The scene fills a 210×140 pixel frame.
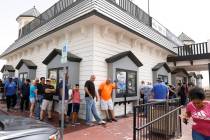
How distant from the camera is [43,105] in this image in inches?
312

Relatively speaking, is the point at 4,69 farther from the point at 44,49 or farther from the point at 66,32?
the point at 66,32

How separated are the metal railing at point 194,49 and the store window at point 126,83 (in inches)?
261

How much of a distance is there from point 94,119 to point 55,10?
22.7 ft

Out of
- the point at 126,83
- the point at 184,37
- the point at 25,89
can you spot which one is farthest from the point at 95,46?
the point at 184,37

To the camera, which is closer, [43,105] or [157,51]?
[43,105]

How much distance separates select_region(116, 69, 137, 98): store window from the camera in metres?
9.45

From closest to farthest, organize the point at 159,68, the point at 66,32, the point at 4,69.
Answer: the point at 66,32 → the point at 159,68 → the point at 4,69

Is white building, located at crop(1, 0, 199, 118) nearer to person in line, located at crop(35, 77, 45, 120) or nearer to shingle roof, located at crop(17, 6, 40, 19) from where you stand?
person in line, located at crop(35, 77, 45, 120)

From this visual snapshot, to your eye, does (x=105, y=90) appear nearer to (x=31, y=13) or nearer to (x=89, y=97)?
(x=89, y=97)

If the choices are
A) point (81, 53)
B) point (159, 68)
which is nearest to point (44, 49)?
point (81, 53)

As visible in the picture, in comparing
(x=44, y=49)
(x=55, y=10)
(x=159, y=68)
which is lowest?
(x=159, y=68)

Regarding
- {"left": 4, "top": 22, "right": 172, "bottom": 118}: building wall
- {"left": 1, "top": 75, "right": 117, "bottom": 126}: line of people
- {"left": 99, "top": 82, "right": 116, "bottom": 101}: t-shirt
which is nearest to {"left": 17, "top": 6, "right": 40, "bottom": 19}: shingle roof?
{"left": 4, "top": 22, "right": 172, "bottom": 118}: building wall

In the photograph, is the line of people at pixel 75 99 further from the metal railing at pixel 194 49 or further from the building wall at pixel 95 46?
the metal railing at pixel 194 49

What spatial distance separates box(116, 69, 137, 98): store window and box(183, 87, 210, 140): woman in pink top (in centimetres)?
597
